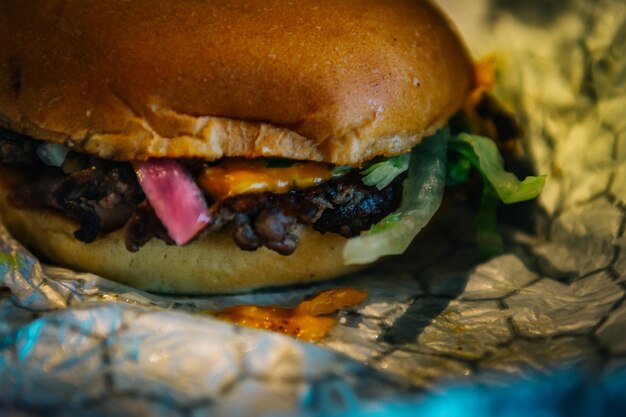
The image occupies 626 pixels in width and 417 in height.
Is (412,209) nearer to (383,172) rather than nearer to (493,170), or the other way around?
(383,172)

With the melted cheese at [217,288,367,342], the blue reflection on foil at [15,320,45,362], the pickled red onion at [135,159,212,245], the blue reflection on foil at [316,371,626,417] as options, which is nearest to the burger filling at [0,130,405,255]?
the pickled red onion at [135,159,212,245]

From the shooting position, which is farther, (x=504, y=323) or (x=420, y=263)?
(x=420, y=263)

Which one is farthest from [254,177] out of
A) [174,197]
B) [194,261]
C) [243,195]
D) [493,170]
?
[493,170]

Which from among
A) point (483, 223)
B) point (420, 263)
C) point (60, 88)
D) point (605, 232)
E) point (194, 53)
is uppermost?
point (194, 53)

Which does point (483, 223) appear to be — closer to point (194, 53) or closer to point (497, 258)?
point (497, 258)

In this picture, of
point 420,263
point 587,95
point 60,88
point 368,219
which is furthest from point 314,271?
point 587,95
